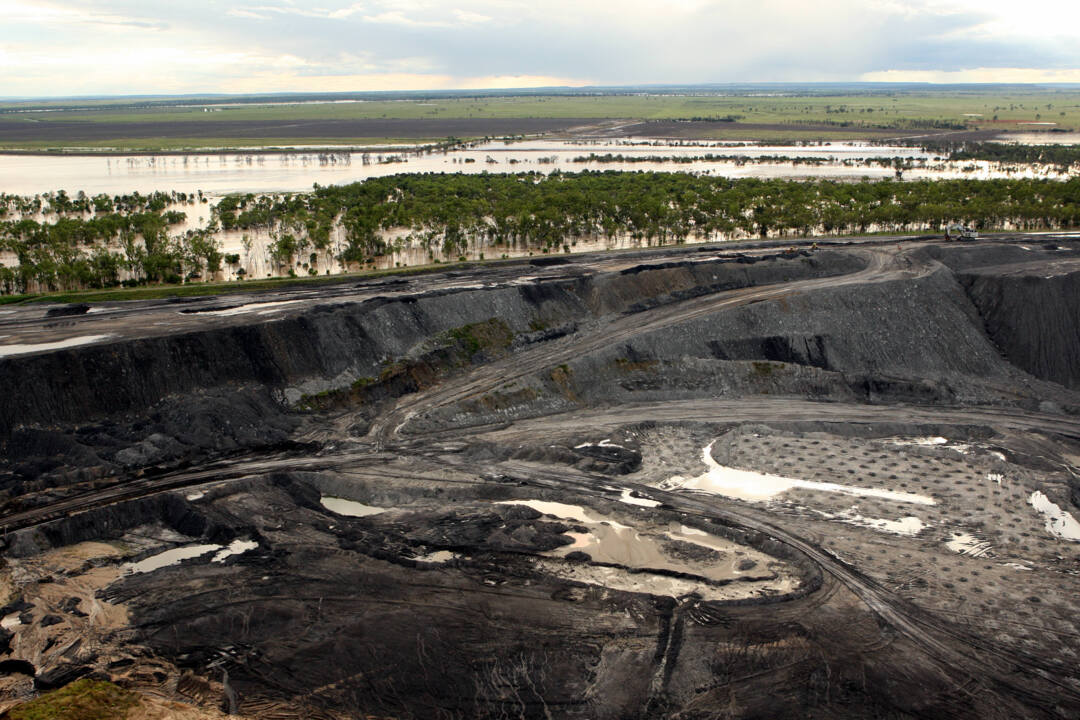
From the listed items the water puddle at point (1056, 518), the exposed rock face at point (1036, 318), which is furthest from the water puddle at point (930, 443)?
the exposed rock face at point (1036, 318)

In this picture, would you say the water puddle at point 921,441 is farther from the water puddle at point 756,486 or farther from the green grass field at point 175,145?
the green grass field at point 175,145

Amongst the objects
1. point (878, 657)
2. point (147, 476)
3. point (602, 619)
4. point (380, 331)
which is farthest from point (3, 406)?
point (878, 657)

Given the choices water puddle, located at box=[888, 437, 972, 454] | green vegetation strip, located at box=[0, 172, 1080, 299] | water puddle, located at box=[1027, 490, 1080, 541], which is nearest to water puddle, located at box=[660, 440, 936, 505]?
water puddle, located at box=[1027, 490, 1080, 541]

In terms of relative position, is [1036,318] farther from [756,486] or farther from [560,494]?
[560,494]

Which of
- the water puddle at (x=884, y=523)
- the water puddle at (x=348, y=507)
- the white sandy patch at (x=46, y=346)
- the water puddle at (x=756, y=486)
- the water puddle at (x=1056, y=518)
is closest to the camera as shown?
the water puddle at (x=884, y=523)

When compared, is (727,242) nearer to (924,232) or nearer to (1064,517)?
(924,232)

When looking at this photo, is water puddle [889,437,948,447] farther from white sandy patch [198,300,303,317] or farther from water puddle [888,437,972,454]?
white sandy patch [198,300,303,317]
